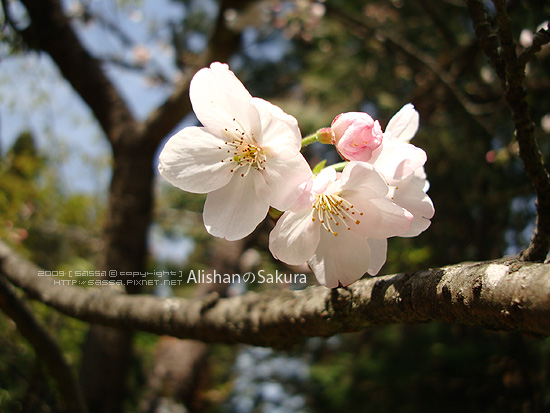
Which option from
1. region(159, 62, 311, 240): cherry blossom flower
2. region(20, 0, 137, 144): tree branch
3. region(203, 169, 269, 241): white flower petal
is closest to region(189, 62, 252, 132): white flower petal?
region(159, 62, 311, 240): cherry blossom flower

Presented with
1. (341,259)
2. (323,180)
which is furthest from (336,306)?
(323,180)

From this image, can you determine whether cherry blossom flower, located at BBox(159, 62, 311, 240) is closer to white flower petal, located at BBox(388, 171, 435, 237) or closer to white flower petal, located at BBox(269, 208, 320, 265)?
white flower petal, located at BBox(269, 208, 320, 265)

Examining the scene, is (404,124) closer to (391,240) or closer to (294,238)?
(294,238)

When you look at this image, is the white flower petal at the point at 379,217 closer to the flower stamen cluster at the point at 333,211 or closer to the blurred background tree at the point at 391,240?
the flower stamen cluster at the point at 333,211

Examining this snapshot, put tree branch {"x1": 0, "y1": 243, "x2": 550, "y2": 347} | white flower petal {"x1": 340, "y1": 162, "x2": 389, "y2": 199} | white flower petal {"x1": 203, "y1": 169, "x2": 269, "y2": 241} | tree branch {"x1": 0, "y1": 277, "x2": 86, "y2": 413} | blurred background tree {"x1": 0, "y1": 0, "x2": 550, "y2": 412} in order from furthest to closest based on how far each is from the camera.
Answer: blurred background tree {"x1": 0, "y1": 0, "x2": 550, "y2": 412} → tree branch {"x1": 0, "y1": 277, "x2": 86, "y2": 413} → white flower petal {"x1": 203, "y1": 169, "x2": 269, "y2": 241} → white flower petal {"x1": 340, "y1": 162, "x2": 389, "y2": 199} → tree branch {"x1": 0, "y1": 243, "x2": 550, "y2": 347}

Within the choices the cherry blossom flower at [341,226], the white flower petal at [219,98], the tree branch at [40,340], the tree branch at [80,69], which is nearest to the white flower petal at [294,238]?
the cherry blossom flower at [341,226]

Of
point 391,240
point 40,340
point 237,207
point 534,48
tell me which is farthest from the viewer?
point 391,240

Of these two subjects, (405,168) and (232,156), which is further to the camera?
(232,156)
